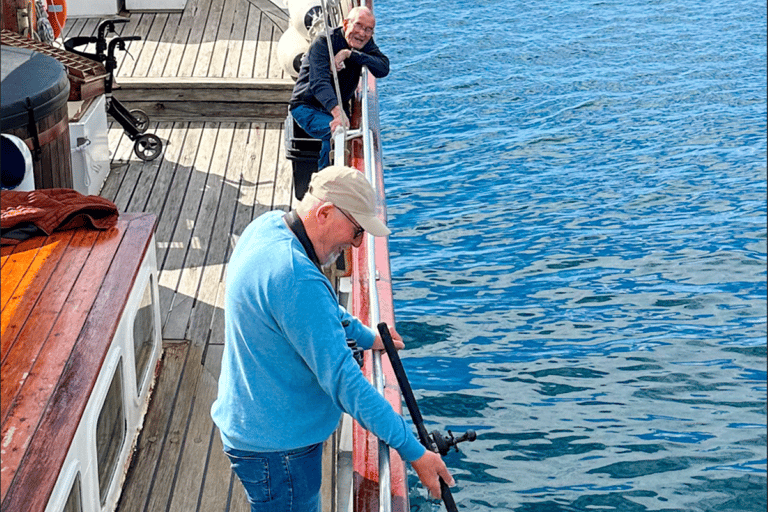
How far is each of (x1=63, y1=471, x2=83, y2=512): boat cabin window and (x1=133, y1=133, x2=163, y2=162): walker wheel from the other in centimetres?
409

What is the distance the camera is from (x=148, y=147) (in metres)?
6.87

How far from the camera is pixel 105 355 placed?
3.27m

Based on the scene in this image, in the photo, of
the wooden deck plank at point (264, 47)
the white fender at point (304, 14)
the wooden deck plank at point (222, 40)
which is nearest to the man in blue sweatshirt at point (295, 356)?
the white fender at point (304, 14)

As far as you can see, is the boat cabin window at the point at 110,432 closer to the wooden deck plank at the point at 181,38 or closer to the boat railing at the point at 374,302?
the boat railing at the point at 374,302

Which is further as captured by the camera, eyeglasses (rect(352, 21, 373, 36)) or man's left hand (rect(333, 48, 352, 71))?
eyeglasses (rect(352, 21, 373, 36))

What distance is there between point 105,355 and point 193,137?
4.31m

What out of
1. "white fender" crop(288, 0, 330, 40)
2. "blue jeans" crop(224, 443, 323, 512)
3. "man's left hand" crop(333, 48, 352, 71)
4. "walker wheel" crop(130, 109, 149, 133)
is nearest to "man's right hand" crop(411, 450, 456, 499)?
"blue jeans" crop(224, 443, 323, 512)

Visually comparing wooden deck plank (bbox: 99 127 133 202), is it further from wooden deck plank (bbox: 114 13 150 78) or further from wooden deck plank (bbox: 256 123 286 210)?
wooden deck plank (bbox: 256 123 286 210)

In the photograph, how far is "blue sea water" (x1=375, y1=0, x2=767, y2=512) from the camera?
226 inches

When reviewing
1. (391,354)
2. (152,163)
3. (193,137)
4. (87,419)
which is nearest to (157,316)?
(87,419)

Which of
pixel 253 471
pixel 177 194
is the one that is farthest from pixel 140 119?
pixel 253 471

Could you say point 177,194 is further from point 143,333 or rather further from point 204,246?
point 143,333

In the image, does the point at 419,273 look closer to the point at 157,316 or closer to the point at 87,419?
the point at 157,316

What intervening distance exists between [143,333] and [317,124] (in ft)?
6.18
